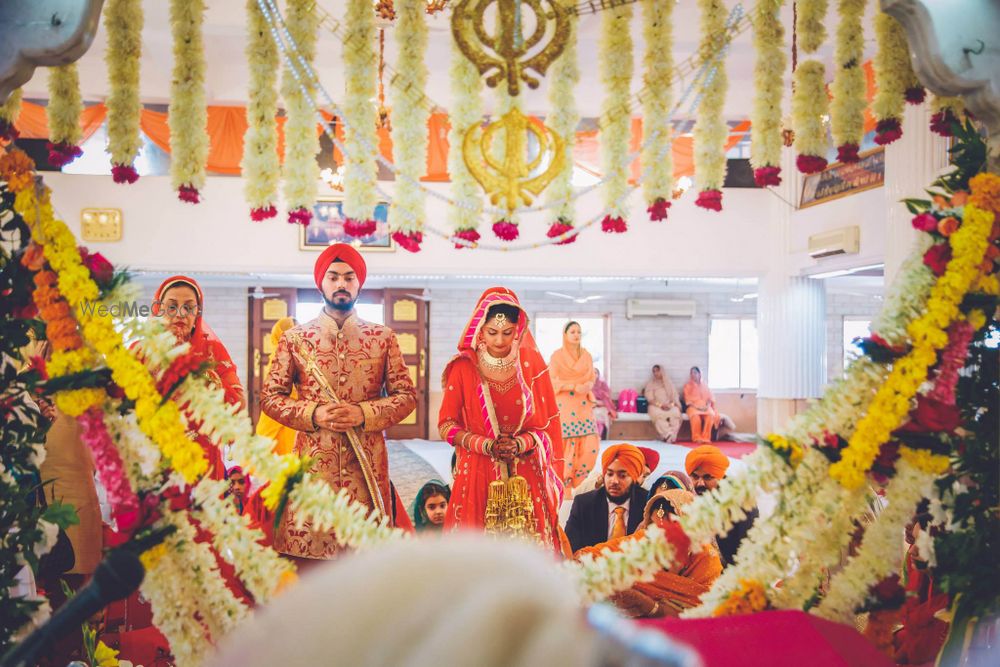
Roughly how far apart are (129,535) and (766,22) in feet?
10.7

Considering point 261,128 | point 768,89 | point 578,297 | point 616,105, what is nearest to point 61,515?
point 261,128

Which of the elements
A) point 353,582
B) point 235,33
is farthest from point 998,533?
point 235,33

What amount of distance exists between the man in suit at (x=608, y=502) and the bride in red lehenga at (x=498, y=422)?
611mm

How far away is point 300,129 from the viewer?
3359 mm

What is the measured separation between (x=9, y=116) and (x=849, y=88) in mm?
3251

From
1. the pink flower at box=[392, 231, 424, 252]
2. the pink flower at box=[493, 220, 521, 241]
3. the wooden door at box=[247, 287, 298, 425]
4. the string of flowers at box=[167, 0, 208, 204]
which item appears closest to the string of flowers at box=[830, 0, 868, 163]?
the pink flower at box=[493, 220, 521, 241]

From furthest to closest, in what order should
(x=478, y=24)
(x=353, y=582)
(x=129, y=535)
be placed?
(x=478, y=24) < (x=129, y=535) < (x=353, y=582)

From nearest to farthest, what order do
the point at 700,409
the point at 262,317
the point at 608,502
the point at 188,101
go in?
the point at 188,101
the point at 608,502
the point at 262,317
the point at 700,409

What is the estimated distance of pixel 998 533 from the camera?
2.09 meters

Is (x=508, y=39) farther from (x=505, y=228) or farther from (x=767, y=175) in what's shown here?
(x=767, y=175)

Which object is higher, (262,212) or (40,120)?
(40,120)

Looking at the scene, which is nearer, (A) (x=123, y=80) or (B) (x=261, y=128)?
(A) (x=123, y=80)

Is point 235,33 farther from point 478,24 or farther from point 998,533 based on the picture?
point 998,533

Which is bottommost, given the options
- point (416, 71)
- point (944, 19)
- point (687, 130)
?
point (944, 19)
